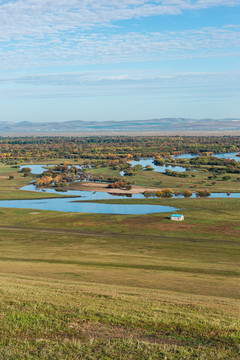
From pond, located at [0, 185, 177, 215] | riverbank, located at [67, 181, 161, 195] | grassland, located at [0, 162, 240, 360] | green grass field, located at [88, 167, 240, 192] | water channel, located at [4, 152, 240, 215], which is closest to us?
grassland, located at [0, 162, 240, 360]

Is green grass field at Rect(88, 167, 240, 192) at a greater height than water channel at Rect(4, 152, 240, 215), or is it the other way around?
green grass field at Rect(88, 167, 240, 192)

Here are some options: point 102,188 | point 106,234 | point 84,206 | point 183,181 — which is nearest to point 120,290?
point 106,234

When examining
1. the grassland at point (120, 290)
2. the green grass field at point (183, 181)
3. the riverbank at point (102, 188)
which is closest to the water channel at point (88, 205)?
the riverbank at point (102, 188)

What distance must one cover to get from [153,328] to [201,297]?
8974mm

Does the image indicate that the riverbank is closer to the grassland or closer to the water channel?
the water channel

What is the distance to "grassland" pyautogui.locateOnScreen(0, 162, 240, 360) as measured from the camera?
15414mm

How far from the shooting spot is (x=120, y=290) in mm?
25703

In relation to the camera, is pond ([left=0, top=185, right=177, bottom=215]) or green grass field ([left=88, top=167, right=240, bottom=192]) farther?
green grass field ([left=88, top=167, right=240, bottom=192])

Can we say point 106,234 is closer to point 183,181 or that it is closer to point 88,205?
point 88,205

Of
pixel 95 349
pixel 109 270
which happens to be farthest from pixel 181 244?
pixel 95 349

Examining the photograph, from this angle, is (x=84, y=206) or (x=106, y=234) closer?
(x=106, y=234)

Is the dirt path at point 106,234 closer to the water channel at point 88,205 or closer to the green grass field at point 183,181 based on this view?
the water channel at point 88,205

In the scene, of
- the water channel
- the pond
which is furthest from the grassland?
the water channel

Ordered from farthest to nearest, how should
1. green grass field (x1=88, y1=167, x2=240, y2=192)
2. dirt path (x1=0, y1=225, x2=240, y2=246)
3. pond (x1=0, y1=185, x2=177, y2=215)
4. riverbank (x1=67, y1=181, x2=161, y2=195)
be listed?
1. green grass field (x1=88, y1=167, x2=240, y2=192)
2. riverbank (x1=67, y1=181, x2=161, y2=195)
3. pond (x1=0, y1=185, x2=177, y2=215)
4. dirt path (x1=0, y1=225, x2=240, y2=246)
